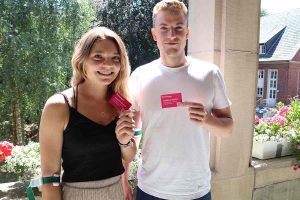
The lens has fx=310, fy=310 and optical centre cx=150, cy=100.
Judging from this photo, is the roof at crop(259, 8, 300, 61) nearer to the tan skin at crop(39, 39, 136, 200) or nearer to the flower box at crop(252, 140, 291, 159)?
the flower box at crop(252, 140, 291, 159)

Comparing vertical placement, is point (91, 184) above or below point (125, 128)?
below

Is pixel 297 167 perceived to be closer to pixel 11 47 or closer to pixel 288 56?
pixel 11 47

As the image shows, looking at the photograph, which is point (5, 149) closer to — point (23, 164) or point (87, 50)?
point (23, 164)

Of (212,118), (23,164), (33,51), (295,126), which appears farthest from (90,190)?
(33,51)

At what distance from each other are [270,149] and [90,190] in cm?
251

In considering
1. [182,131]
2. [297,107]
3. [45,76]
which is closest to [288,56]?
[45,76]

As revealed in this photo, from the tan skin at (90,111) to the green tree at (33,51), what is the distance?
9317 millimetres

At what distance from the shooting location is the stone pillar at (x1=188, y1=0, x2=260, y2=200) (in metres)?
2.76

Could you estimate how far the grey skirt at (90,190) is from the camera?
1.57m

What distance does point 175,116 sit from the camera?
1.87m

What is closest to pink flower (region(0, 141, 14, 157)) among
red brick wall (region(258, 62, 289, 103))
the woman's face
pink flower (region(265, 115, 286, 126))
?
the woman's face

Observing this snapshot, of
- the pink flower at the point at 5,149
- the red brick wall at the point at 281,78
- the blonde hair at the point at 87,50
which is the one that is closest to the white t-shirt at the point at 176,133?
the blonde hair at the point at 87,50

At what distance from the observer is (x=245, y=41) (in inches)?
115

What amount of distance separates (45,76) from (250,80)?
9.05 metres
